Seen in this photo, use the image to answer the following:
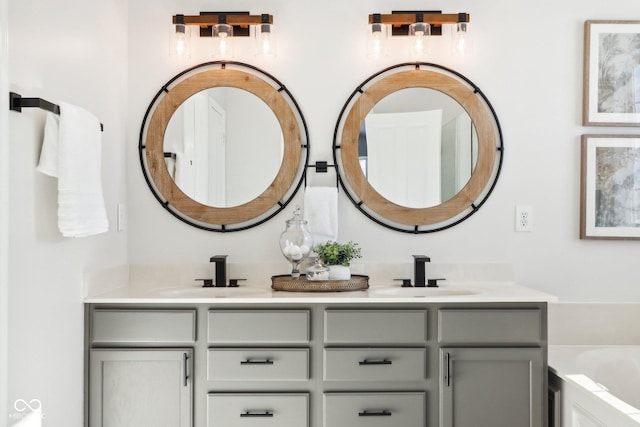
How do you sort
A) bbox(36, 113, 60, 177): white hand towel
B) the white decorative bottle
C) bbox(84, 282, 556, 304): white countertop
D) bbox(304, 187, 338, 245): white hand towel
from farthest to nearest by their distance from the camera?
bbox(304, 187, 338, 245): white hand towel < the white decorative bottle < bbox(84, 282, 556, 304): white countertop < bbox(36, 113, 60, 177): white hand towel

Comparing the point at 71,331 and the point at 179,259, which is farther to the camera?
the point at 179,259

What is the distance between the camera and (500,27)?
2.91 metres

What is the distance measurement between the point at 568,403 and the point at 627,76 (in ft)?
4.97

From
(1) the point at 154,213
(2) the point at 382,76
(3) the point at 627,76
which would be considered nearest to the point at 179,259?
(1) the point at 154,213

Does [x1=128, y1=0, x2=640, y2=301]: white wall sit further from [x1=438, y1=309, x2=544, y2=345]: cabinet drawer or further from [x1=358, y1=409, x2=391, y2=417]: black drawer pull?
[x1=358, y1=409, x2=391, y2=417]: black drawer pull

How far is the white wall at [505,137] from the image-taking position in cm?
290

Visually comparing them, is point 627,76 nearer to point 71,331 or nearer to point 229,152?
point 229,152

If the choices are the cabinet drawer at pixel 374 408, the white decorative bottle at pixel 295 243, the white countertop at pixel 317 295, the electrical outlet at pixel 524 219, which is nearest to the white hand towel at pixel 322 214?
the white decorative bottle at pixel 295 243

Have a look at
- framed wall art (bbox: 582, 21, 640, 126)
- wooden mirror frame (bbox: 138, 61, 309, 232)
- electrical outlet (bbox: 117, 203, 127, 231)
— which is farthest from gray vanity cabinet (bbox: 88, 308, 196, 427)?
framed wall art (bbox: 582, 21, 640, 126)

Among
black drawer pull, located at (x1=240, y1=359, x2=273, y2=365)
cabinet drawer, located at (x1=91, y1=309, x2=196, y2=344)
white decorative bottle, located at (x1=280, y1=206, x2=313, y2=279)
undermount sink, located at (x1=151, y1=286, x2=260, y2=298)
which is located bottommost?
black drawer pull, located at (x1=240, y1=359, x2=273, y2=365)

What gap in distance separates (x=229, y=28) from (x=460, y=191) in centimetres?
129

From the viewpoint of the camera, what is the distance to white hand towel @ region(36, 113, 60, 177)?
1.99 metres

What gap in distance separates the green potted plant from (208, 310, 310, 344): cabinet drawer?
30 cm

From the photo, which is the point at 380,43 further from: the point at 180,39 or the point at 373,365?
the point at 373,365
